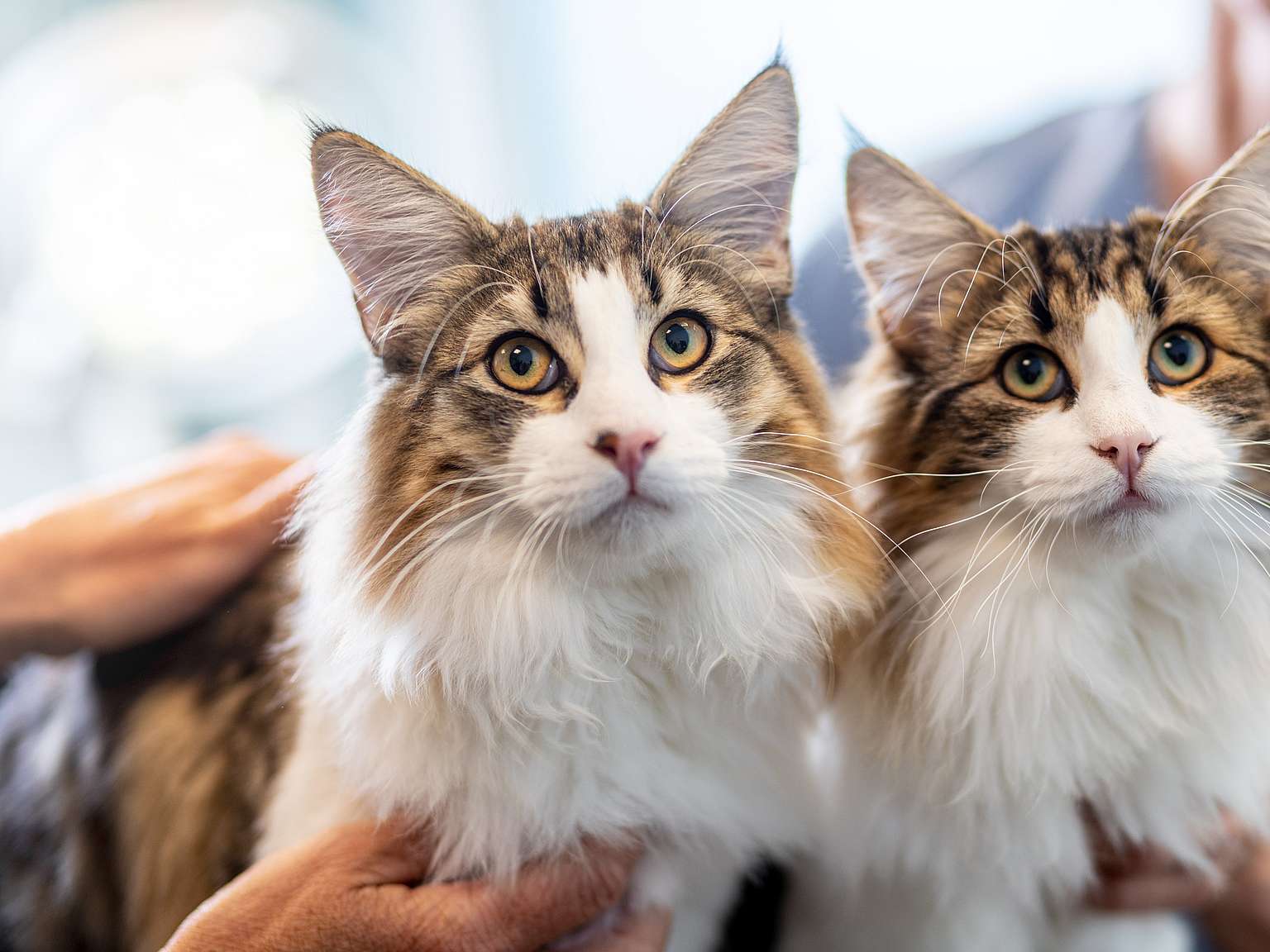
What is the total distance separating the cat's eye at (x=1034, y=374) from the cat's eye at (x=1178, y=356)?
10 cm

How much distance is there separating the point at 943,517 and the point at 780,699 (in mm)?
291

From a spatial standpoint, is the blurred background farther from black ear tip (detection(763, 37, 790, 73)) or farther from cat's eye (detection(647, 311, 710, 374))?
cat's eye (detection(647, 311, 710, 374))

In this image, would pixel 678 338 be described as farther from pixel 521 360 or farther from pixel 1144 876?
pixel 1144 876

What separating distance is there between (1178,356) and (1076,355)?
0.39 ft

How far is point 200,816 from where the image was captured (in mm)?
1352

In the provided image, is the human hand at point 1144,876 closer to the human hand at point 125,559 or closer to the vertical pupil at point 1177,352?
the vertical pupil at point 1177,352

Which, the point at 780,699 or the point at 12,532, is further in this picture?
the point at 12,532

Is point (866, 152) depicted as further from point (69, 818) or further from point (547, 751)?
point (69, 818)

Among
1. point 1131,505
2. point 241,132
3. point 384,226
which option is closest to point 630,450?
point 384,226

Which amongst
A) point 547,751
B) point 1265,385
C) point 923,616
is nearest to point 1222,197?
point 1265,385

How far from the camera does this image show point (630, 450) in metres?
0.91

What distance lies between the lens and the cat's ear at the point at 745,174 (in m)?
1.12

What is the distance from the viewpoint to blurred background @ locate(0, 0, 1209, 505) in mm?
2090

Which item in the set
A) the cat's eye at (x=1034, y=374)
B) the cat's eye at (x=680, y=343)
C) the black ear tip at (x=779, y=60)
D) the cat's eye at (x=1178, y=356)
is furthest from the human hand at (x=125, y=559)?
the cat's eye at (x=1178, y=356)
